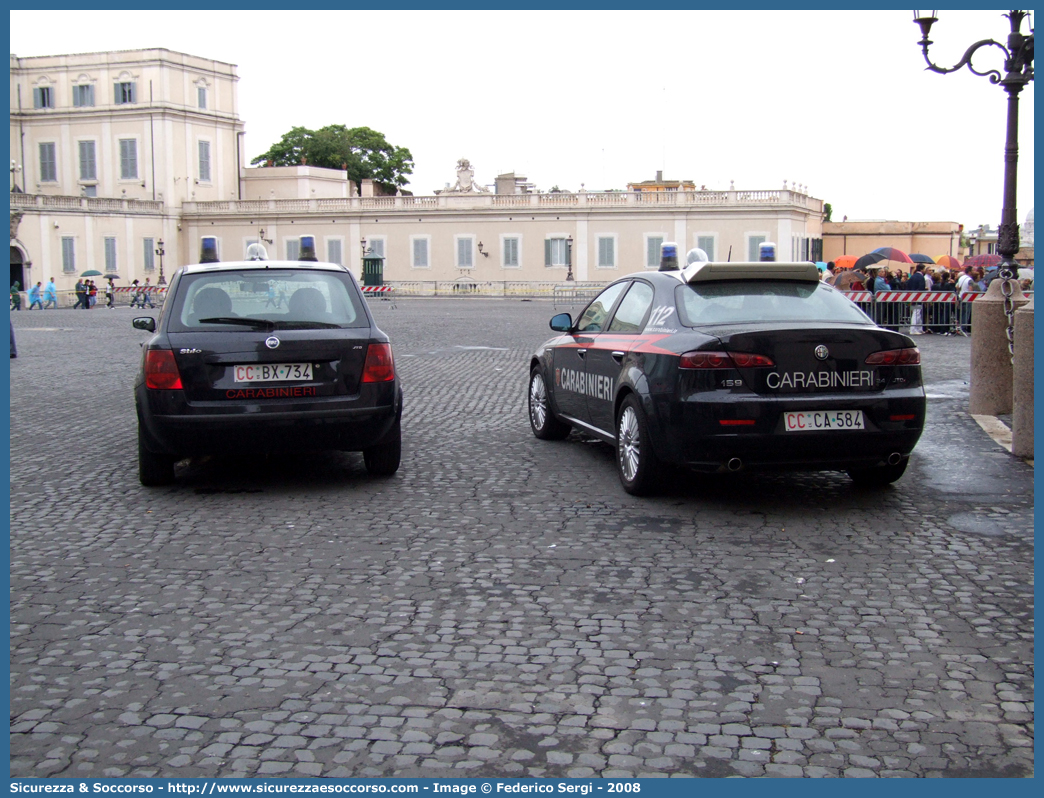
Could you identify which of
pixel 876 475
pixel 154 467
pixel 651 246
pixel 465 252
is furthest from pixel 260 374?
pixel 465 252

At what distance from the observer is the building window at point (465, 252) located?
2822 inches

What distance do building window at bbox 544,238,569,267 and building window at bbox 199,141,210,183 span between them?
1011 inches

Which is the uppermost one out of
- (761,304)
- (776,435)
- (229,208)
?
(229,208)

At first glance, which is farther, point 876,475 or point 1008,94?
point 1008,94

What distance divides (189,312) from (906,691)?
5.55 metres

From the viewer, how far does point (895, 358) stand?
7281 millimetres

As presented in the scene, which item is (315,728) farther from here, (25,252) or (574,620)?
(25,252)

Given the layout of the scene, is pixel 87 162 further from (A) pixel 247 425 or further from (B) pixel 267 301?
(A) pixel 247 425

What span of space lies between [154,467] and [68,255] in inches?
2571

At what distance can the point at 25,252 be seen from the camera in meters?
65.3

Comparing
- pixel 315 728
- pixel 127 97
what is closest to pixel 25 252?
pixel 127 97

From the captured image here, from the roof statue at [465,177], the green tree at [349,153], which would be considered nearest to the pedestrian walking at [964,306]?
the roof statue at [465,177]

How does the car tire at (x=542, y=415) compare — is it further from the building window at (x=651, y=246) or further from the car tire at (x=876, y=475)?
the building window at (x=651, y=246)

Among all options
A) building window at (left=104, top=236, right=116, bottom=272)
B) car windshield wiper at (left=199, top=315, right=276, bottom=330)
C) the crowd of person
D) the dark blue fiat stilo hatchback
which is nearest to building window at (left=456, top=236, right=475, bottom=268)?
building window at (left=104, top=236, right=116, bottom=272)
